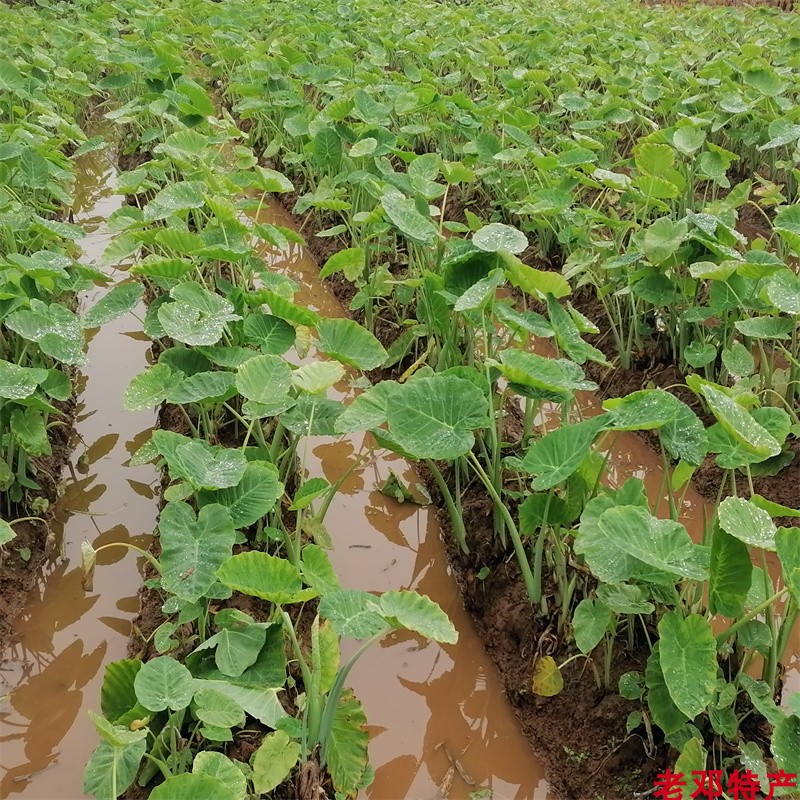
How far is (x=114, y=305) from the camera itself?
212 centimetres

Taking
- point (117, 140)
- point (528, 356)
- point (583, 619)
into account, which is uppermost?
point (528, 356)

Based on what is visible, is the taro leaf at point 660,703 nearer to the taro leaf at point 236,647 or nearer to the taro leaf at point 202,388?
the taro leaf at point 236,647

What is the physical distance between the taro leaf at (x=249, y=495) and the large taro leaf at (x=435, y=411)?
0.28 meters

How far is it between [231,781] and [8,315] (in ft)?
4.63

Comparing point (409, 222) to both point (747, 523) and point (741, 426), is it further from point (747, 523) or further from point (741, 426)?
point (747, 523)

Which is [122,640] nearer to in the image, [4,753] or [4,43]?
[4,753]

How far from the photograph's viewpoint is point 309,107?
3918mm

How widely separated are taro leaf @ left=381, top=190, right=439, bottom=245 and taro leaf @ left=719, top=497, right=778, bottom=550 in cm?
120

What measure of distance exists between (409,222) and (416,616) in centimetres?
126

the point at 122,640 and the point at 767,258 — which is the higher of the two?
the point at 767,258

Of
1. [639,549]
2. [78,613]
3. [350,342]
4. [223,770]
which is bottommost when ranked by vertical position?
[78,613]

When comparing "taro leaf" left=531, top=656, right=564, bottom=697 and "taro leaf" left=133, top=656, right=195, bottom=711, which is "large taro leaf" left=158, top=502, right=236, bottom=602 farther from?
"taro leaf" left=531, top=656, right=564, bottom=697

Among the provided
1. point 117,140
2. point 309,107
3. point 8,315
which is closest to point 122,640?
point 8,315

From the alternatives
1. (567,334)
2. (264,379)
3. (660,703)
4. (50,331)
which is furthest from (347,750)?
(50,331)
